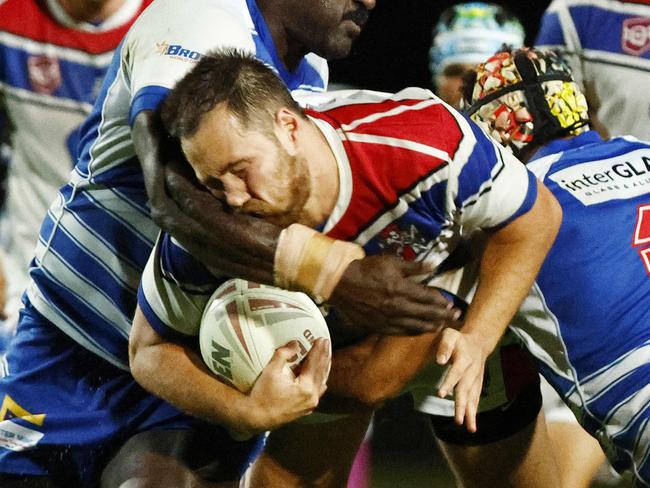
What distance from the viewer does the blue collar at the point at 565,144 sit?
3.30 metres

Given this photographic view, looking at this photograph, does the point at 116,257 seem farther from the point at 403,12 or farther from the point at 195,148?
the point at 403,12

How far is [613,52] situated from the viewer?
439 centimetres

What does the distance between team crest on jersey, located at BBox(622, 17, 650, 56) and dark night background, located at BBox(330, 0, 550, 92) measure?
239cm

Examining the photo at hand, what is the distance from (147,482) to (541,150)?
129cm

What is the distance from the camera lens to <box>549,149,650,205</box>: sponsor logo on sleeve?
3090 mm

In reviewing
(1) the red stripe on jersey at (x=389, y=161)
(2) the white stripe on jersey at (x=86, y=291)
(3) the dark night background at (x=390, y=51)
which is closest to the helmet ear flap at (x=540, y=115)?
(1) the red stripe on jersey at (x=389, y=161)

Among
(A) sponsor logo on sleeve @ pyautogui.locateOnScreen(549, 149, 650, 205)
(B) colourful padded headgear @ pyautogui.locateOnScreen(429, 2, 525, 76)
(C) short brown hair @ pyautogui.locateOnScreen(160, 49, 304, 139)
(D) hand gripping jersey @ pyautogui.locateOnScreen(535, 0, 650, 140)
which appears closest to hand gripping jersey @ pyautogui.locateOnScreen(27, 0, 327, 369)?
(C) short brown hair @ pyautogui.locateOnScreen(160, 49, 304, 139)

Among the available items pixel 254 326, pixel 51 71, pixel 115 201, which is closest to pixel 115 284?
pixel 115 201

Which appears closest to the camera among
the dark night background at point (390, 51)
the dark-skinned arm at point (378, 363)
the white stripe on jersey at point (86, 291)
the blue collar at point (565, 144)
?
the dark-skinned arm at point (378, 363)

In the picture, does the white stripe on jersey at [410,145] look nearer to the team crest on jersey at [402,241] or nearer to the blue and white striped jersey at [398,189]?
the blue and white striped jersey at [398,189]

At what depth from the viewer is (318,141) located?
267 cm

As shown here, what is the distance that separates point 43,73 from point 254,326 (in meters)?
2.11

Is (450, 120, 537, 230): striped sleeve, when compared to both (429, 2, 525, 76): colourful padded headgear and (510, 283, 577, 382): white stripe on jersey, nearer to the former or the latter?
(510, 283, 577, 382): white stripe on jersey

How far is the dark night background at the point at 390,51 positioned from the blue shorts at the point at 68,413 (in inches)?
148
